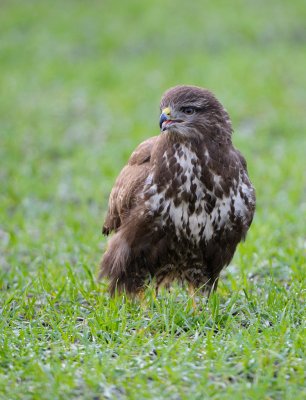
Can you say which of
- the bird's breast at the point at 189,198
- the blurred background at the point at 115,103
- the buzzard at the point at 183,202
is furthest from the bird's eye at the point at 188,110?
the blurred background at the point at 115,103

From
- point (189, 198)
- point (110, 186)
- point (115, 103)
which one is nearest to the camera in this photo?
point (189, 198)

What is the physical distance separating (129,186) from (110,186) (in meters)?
3.97

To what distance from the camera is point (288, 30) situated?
60.4ft

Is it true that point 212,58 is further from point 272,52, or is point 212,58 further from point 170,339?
point 170,339

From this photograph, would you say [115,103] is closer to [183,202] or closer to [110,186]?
[110,186]

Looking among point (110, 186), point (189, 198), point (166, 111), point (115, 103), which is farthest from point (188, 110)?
point (115, 103)

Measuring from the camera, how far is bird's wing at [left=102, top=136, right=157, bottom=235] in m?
5.09

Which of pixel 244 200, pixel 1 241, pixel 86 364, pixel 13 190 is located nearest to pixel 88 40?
pixel 13 190

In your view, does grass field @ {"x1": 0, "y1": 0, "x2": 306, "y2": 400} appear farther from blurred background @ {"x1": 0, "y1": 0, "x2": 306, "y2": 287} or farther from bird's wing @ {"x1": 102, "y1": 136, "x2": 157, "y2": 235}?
bird's wing @ {"x1": 102, "y1": 136, "x2": 157, "y2": 235}

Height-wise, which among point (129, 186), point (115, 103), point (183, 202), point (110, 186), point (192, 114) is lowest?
point (183, 202)

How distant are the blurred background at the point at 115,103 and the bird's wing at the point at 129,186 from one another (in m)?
0.82

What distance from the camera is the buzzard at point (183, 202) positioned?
16.1 feet

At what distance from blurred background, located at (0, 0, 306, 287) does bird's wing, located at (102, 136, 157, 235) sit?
822 millimetres

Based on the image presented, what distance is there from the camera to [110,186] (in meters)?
9.10
